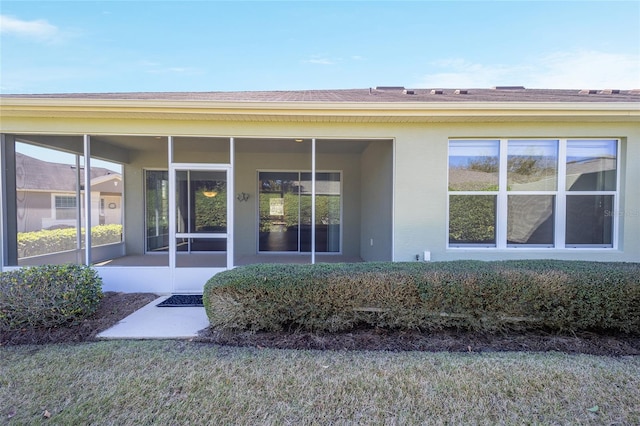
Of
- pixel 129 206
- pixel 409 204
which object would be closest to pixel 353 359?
pixel 409 204

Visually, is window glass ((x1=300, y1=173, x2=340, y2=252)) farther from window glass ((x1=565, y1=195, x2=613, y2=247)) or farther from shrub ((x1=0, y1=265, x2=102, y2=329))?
shrub ((x1=0, y1=265, x2=102, y2=329))

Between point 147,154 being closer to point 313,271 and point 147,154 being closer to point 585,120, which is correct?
point 313,271

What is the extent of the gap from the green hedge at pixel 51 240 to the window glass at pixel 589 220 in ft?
32.0

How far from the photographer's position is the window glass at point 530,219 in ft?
18.3

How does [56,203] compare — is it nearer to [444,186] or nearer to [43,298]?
[43,298]

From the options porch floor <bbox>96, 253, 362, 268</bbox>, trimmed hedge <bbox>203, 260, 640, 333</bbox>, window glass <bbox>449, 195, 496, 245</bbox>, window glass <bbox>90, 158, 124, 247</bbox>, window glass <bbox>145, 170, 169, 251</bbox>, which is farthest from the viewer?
window glass <bbox>145, 170, 169, 251</bbox>

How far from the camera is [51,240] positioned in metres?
6.23

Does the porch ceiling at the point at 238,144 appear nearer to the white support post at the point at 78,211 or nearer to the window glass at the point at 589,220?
the white support post at the point at 78,211

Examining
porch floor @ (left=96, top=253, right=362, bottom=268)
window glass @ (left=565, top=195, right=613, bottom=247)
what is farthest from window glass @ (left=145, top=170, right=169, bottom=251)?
window glass @ (left=565, top=195, right=613, bottom=247)

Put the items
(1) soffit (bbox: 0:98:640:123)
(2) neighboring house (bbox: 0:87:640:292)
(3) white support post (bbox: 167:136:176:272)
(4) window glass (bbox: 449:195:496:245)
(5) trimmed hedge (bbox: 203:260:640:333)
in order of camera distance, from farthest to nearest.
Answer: (4) window glass (bbox: 449:195:496:245) → (3) white support post (bbox: 167:136:176:272) → (2) neighboring house (bbox: 0:87:640:292) → (1) soffit (bbox: 0:98:640:123) → (5) trimmed hedge (bbox: 203:260:640:333)

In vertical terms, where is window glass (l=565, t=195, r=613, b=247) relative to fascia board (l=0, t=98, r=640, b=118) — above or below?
below

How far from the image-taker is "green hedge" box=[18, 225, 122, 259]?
5.77m

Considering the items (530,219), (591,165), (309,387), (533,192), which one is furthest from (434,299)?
(591,165)

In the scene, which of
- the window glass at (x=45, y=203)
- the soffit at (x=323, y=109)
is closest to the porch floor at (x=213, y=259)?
the window glass at (x=45, y=203)
